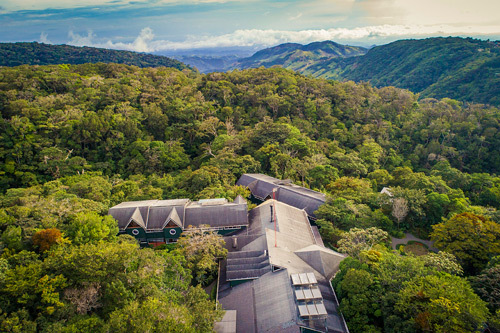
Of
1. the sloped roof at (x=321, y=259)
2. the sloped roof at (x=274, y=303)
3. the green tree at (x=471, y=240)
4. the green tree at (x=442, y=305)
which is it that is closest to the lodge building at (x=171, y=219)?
the sloped roof at (x=321, y=259)

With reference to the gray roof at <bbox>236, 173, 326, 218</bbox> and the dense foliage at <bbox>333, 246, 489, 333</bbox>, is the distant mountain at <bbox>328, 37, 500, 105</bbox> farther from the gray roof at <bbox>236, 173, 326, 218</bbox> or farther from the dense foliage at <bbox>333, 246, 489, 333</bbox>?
the dense foliage at <bbox>333, 246, 489, 333</bbox>

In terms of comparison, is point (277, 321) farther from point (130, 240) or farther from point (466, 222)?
point (466, 222)

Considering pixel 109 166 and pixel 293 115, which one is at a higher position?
pixel 293 115

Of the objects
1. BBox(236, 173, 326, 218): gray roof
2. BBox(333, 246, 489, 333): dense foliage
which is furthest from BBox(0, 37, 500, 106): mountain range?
BBox(333, 246, 489, 333): dense foliage

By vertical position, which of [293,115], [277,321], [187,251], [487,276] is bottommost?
[277,321]

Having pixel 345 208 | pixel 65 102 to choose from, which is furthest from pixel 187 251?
pixel 65 102

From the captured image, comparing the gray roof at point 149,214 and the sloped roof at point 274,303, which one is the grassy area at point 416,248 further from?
the gray roof at point 149,214
